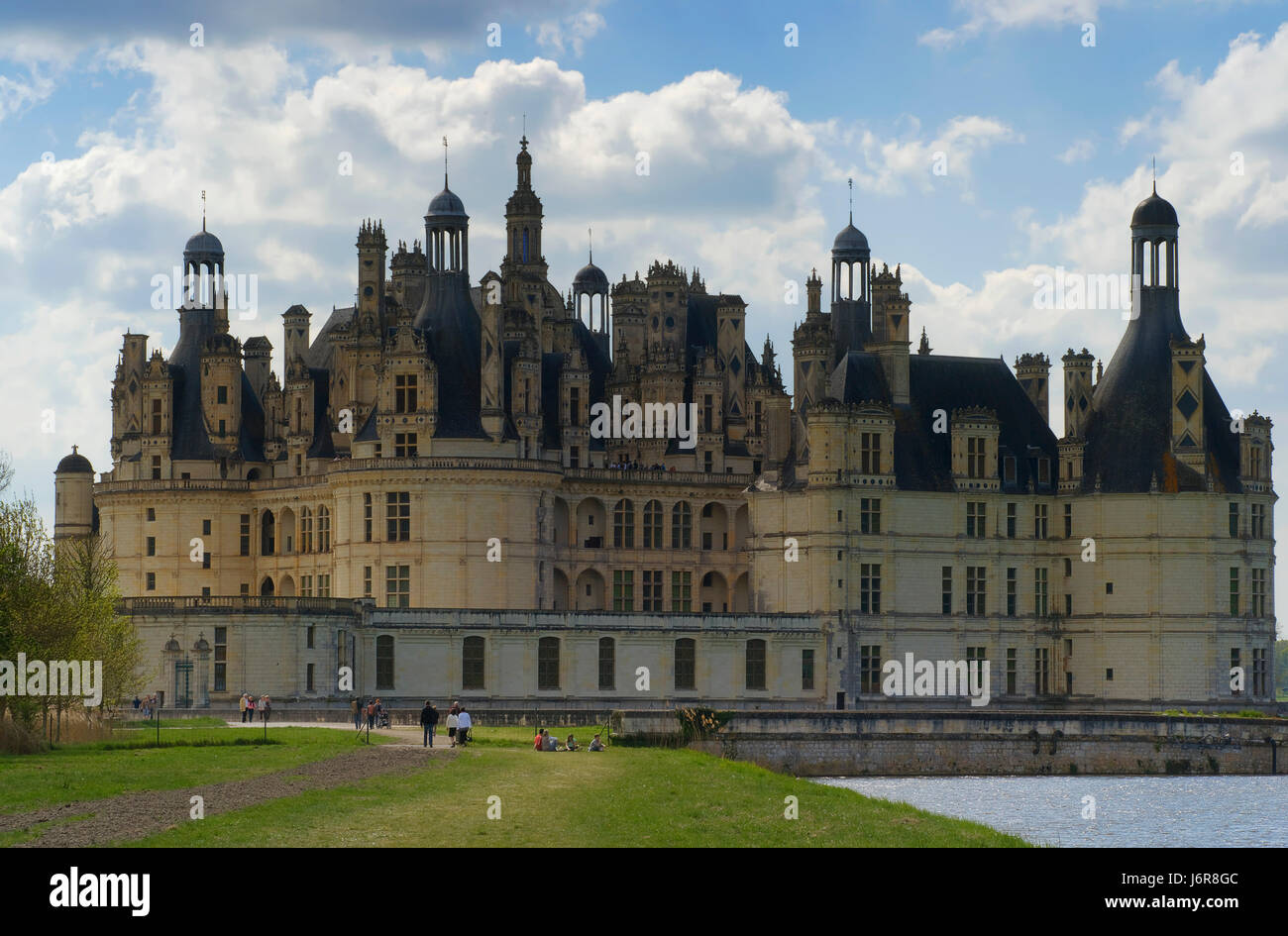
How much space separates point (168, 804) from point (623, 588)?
55236mm

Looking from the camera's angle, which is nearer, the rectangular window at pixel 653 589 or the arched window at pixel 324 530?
the arched window at pixel 324 530

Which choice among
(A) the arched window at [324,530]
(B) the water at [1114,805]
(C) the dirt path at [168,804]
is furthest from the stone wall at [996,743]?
(A) the arched window at [324,530]

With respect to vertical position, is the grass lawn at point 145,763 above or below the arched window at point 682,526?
below

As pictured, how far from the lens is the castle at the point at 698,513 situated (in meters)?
81.8

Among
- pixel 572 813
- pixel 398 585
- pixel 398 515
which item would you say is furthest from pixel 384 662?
pixel 572 813

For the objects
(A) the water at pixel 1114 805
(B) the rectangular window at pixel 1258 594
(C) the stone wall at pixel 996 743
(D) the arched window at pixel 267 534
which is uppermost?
(D) the arched window at pixel 267 534

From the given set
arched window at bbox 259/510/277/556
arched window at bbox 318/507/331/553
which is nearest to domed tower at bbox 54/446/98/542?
arched window at bbox 259/510/277/556

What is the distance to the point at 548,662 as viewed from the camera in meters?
80.8

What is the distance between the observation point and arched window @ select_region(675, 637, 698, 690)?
8219 cm

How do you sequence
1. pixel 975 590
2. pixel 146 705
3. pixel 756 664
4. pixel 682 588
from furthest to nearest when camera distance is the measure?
pixel 682 588 → pixel 975 590 → pixel 756 664 → pixel 146 705

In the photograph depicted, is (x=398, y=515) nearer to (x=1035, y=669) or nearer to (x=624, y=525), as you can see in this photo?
(x=624, y=525)

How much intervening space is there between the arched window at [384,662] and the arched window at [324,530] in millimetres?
10814

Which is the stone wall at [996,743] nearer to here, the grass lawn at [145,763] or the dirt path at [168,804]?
the grass lawn at [145,763]

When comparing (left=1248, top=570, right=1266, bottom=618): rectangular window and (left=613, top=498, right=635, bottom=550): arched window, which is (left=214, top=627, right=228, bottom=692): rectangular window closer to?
(left=613, top=498, right=635, bottom=550): arched window
